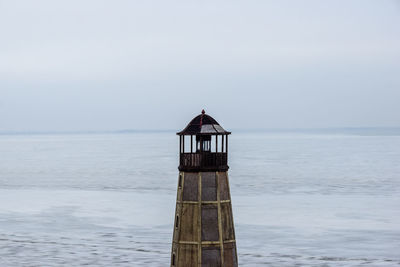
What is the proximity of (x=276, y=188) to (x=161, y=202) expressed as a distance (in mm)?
23991

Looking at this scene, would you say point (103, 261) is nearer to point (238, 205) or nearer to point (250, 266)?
point (250, 266)

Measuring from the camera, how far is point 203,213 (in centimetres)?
2627

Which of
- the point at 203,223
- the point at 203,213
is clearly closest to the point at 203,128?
the point at 203,213

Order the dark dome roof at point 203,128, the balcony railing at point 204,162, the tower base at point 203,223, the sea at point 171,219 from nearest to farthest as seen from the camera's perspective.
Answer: the tower base at point 203,223
the balcony railing at point 204,162
the dark dome roof at point 203,128
the sea at point 171,219

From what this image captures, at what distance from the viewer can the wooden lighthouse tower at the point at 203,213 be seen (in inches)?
1034

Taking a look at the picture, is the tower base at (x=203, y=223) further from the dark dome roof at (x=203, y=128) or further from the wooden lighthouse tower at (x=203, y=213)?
the dark dome roof at (x=203, y=128)

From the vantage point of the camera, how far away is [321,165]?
161875 millimetres

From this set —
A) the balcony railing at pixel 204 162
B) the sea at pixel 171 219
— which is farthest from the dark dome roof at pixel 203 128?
the sea at pixel 171 219

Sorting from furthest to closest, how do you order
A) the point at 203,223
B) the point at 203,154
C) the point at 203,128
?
1. the point at 203,128
2. the point at 203,154
3. the point at 203,223

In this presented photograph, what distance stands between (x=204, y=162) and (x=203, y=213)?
1787 mm

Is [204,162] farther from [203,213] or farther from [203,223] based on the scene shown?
[203,223]

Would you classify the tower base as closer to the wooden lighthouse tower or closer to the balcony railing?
the wooden lighthouse tower

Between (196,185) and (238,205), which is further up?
(196,185)

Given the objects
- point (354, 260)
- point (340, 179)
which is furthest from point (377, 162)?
point (354, 260)
